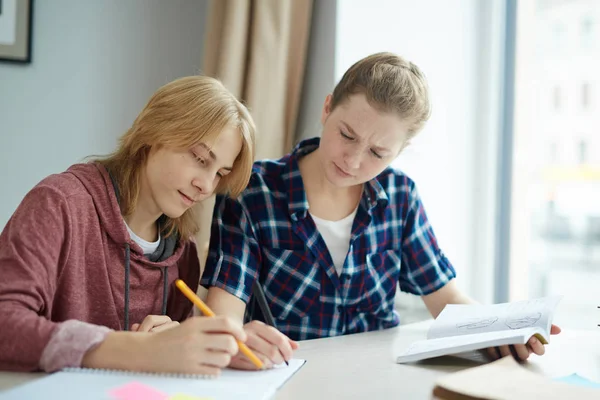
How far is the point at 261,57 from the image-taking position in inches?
76.4

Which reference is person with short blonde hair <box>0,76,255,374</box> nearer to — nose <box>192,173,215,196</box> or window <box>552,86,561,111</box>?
nose <box>192,173,215,196</box>

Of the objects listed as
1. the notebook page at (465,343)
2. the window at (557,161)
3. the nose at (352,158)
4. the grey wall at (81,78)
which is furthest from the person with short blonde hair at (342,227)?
the grey wall at (81,78)

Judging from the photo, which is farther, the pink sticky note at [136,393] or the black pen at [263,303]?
the black pen at [263,303]

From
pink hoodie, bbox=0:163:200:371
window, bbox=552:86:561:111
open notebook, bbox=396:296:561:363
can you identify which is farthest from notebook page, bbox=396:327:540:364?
window, bbox=552:86:561:111

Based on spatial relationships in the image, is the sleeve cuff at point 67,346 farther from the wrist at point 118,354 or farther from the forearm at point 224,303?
the forearm at point 224,303

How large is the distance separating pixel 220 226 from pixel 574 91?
1.33 metres

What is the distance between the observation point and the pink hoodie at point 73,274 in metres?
0.83

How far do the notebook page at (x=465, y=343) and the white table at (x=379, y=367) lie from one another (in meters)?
0.02

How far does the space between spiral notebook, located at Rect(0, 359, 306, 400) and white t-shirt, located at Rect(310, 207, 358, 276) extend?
53cm

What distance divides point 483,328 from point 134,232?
2.19 ft

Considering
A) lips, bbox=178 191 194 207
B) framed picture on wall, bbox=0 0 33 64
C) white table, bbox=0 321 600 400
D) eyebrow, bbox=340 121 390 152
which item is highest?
framed picture on wall, bbox=0 0 33 64

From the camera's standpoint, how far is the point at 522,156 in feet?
6.94

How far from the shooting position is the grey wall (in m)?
2.04

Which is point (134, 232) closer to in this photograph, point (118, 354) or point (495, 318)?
point (118, 354)
